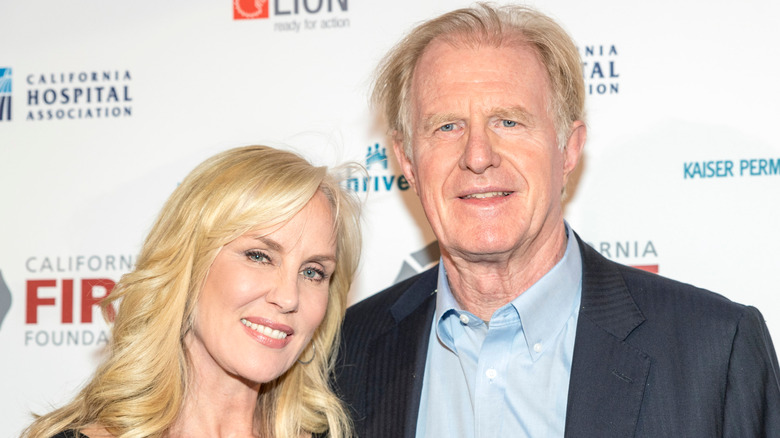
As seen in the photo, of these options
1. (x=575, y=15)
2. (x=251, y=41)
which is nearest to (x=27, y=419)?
(x=251, y=41)

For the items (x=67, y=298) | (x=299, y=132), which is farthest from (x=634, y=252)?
(x=67, y=298)

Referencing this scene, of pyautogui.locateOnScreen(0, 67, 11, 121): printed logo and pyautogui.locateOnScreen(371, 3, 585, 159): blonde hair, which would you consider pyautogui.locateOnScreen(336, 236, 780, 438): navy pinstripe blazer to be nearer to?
pyautogui.locateOnScreen(371, 3, 585, 159): blonde hair

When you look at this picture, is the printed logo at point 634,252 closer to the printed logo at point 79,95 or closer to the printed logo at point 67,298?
the printed logo at point 67,298

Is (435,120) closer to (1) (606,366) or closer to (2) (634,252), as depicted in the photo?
(1) (606,366)

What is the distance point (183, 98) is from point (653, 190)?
6.13ft

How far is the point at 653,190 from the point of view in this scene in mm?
2965

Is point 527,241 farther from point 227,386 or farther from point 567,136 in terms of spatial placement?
point 227,386

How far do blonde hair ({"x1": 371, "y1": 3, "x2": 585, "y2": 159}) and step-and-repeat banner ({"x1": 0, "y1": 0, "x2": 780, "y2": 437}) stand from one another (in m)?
0.51

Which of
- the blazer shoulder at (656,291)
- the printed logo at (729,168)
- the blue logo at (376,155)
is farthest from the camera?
the blue logo at (376,155)

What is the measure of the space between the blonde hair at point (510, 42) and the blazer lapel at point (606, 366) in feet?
1.61

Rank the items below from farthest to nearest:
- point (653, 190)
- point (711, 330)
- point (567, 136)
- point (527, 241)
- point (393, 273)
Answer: point (393, 273) → point (653, 190) → point (567, 136) → point (527, 241) → point (711, 330)

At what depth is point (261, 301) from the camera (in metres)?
2.34

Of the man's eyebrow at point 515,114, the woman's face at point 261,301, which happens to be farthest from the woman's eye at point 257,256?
the man's eyebrow at point 515,114

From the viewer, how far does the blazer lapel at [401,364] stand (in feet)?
7.94
